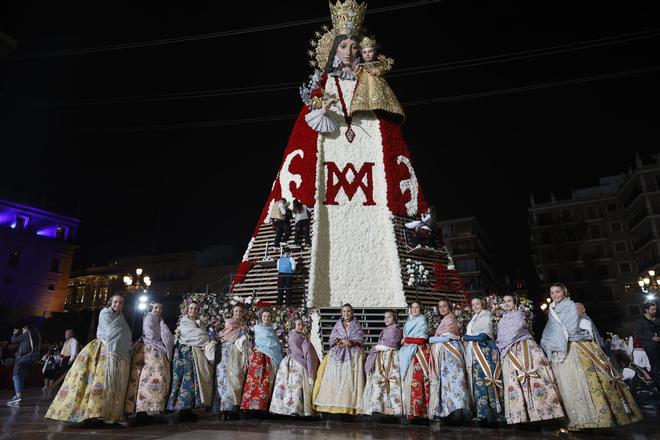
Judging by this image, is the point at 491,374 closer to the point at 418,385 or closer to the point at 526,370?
the point at 526,370

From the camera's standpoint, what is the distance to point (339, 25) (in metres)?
17.3

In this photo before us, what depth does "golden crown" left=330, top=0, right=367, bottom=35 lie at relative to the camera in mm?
17188

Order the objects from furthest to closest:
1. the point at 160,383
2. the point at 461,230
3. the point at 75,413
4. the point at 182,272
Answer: the point at 461,230, the point at 182,272, the point at 160,383, the point at 75,413

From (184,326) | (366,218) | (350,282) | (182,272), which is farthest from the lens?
(182,272)

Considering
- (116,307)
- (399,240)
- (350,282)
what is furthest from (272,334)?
(399,240)

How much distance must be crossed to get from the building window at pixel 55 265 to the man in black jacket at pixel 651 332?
46758 mm

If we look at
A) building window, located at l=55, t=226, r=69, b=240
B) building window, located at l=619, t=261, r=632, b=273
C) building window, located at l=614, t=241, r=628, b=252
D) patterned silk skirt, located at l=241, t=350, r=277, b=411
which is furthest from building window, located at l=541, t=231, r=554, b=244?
building window, located at l=55, t=226, r=69, b=240

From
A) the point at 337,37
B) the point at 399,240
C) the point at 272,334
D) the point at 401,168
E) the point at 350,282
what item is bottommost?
the point at 272,334

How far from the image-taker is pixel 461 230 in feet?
167

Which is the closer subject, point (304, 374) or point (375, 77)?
point (304, 374)

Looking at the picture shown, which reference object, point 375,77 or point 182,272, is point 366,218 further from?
point 182,272

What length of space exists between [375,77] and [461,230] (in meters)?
37.9

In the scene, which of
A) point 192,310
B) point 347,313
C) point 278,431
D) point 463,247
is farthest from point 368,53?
point 463,247

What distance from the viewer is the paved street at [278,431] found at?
18.0ft
